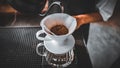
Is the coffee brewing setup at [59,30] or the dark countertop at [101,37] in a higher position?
the coffee brewing setup at [59,30]

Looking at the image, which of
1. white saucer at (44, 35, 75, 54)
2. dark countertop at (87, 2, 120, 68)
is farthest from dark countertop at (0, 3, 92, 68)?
dark countertop at (87, 2, 120, 68)

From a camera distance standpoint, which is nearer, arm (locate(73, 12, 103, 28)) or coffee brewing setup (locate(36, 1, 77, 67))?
coffee brewing setup (locate(36, 1, 77, 67))

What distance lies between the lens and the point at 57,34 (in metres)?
0.70

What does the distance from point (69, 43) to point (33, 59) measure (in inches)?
6.9

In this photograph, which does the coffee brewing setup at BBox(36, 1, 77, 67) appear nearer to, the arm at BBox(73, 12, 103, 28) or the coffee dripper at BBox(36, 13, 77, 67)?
the coffee dripper at BBox(36, 13, 77, 67)

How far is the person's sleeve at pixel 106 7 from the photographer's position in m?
0.80

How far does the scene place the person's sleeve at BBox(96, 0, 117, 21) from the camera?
0.80 m

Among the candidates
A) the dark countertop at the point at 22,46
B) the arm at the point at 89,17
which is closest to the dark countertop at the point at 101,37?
the dark countertop at the point at 22,46

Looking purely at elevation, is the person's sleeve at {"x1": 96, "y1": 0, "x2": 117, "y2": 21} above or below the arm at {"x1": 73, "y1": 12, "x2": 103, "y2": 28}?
above

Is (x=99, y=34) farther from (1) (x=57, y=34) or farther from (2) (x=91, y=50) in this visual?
(1) (x=57, y=34)

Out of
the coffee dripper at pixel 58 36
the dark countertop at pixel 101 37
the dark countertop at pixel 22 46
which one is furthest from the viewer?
the dark countertop at pixel 101 37

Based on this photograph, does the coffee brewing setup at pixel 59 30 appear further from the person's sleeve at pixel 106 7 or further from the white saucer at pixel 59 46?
the person's sleeve at pixel 106 7

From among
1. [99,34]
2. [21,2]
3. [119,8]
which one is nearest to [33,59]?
[21,2]

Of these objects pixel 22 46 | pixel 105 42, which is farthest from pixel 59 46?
pixel 105 42
